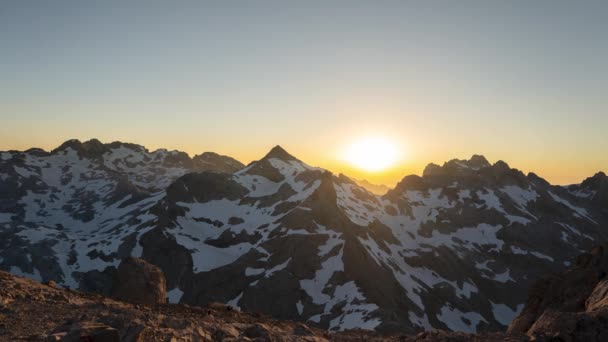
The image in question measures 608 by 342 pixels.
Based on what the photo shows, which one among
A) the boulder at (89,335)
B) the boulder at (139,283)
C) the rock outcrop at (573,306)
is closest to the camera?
the boulder at (89,335)

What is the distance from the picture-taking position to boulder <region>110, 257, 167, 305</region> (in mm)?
42156

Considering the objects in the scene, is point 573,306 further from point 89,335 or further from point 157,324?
point 89,335

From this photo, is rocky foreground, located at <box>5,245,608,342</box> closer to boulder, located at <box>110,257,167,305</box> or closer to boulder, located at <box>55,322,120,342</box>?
boulder, located at <box>55,322,120,342</box>

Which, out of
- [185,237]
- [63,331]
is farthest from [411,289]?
[63,331]

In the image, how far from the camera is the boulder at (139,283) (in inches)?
1660

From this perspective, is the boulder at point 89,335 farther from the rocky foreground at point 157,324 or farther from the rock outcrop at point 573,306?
the rock outcrop at point 573,306

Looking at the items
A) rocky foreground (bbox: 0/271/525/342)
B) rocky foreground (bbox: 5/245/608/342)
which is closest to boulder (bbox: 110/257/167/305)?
rocky foreground (bbox: 5/245/608/342)

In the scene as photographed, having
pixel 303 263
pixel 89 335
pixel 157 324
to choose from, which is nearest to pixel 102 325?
pixel 89 335

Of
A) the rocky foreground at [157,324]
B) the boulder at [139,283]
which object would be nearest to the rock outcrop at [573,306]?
the rocky foreground at [157,324]

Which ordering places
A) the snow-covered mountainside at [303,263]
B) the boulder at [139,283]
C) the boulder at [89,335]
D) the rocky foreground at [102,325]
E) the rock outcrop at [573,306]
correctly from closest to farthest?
the boulder at [89,335] < the rocky foreground at [102,325] < the rock outcrop at [573,306] < the boulder at [139,283] < the snow-covered mountainside at [303,263]

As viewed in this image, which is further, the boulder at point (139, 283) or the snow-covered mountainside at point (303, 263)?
the snow-covered mountainside at point (303, 263)

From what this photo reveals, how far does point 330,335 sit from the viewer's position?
2300cm

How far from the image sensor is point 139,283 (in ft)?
139

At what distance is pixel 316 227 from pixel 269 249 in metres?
19.2
